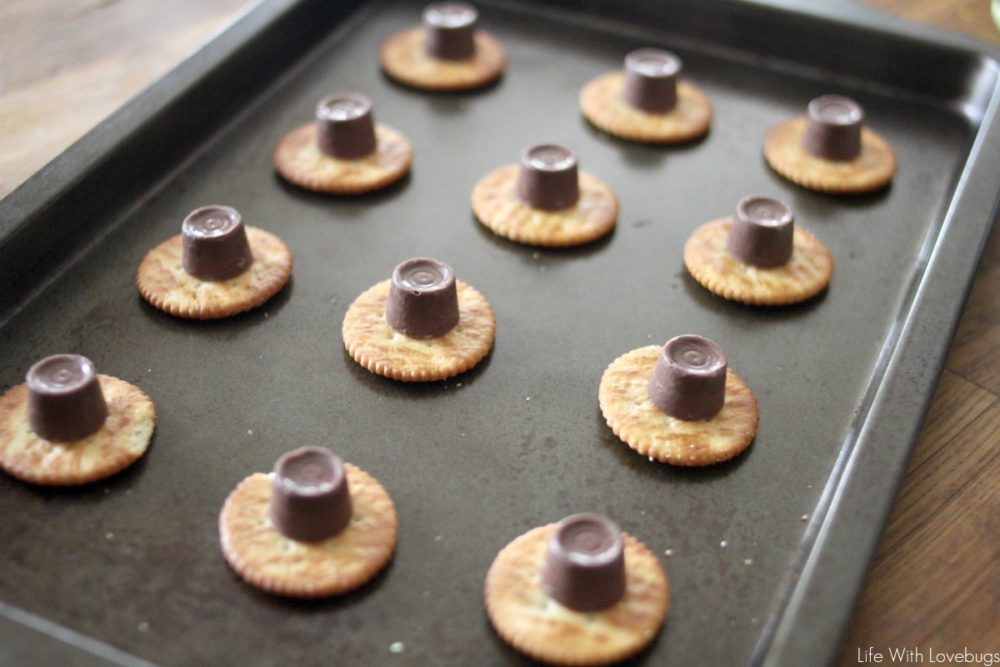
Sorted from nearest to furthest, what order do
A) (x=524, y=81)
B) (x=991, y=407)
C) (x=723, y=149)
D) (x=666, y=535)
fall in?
(x=666, y=535) → (x=991, y=407) → (x=723, y=149) → (x=524, y=81)

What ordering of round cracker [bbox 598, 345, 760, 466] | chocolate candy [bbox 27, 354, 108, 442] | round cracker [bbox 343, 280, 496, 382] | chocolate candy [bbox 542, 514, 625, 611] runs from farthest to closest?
round cracker [bbox 343, 280, 496, 382]
round cracker [bbox 598, 345, 760, 466]
chocolate candy [bbox 27, 354, 108, 442]
chocolate candy [bbox 542, 514, 625, 611]

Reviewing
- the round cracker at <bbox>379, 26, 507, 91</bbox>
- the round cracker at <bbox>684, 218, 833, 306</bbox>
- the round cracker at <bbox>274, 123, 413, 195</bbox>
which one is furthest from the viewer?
the round cracker at <bbox>379, 26, 507, 91</bbox>

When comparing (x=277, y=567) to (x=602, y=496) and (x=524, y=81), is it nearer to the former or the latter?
(x=602, y=496)

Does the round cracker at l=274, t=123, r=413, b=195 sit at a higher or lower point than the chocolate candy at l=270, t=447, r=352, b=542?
lower

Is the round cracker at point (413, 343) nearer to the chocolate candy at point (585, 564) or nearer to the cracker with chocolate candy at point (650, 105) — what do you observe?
the chocolate candy at point (585, 564)

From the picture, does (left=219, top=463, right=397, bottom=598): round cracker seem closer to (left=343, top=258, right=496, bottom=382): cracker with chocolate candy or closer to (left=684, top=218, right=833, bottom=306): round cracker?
(left=343, top=258, right=496, bottom=382): cracker with chocolate candy

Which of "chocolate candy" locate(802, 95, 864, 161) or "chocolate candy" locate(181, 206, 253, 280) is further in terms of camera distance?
"chocolate candy" locate(802, 95, 864, 161)

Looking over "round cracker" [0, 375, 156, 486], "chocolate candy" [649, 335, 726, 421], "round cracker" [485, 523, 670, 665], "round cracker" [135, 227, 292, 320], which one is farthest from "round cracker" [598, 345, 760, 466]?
"round cracker" [0, 375, 156, 486]

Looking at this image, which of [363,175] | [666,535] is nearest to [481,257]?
[363,175]
